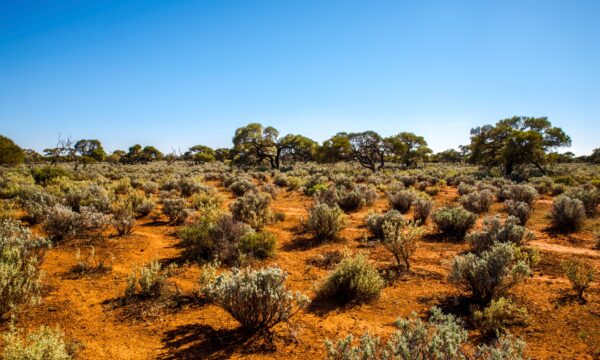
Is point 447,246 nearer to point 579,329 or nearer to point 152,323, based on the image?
point 579,329

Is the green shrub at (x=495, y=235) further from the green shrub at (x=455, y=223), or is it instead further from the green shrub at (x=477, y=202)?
the green shrub at (x=477, y=202)

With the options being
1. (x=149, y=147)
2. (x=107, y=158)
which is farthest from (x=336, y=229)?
(x=149, y=147)

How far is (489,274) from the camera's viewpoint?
5.73 m

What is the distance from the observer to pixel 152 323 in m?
5.04

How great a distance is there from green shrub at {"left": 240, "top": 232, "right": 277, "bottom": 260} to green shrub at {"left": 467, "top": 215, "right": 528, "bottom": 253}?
18.2ft

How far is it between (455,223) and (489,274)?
4.97m

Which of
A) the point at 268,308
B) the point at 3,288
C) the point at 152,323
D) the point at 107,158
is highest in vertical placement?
the point at 107,158

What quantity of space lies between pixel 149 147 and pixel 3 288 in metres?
81.1

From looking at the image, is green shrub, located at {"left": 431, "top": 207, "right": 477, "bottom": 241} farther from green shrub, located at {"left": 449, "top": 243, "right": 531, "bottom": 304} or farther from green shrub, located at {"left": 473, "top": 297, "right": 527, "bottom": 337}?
green shrub, located at {"left": 473, "top": 297, "right": 527, "bottom": 337}

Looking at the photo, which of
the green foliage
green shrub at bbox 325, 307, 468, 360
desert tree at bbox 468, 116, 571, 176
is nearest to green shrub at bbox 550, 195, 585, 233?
green shrub at bbox 325, 307, 468, 360

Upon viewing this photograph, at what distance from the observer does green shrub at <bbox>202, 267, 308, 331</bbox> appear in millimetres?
4637

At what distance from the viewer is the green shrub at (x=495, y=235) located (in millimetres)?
8281

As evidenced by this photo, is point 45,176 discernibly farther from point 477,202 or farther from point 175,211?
point 477,202

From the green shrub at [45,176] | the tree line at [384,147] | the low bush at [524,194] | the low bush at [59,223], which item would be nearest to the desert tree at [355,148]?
the tree line at [384,147]
